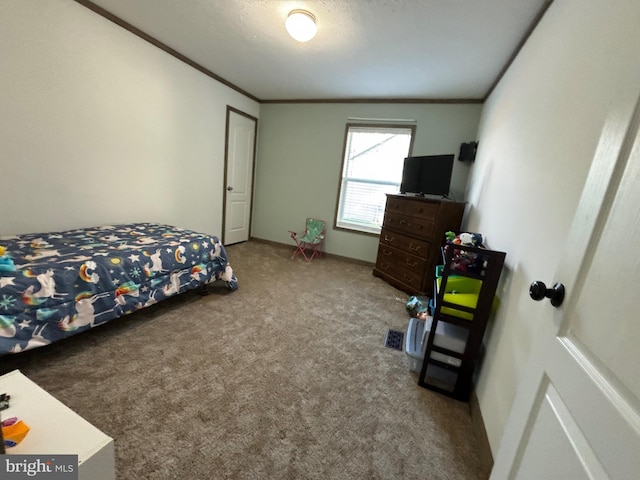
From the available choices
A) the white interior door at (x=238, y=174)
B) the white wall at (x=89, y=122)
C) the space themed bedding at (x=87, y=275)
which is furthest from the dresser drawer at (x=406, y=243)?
the white wall at (x=89, y=122)

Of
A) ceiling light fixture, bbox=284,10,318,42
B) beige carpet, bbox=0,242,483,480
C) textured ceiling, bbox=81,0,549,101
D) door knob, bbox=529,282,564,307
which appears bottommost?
beige carpet, bbox=0,242,483,480

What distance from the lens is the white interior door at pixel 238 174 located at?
413 cm

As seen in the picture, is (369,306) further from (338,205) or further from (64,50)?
(64,50)

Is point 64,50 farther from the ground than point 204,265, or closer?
farther from the ground

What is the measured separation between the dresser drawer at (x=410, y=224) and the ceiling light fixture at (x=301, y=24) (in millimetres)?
2102

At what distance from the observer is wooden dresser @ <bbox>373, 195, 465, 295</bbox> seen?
115 inches

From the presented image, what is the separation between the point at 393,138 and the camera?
391 cm

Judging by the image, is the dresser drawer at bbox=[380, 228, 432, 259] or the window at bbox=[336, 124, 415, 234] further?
the window at bbox=[336, 124, 415, 234]

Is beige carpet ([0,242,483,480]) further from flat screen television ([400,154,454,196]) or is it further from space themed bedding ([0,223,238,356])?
flat screen television ([400,154,454,196])

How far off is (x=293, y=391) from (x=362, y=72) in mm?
3200

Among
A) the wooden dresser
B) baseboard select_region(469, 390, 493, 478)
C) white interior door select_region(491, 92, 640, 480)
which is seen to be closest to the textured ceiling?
the wooden dresser

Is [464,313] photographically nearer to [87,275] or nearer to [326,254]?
[87,275]

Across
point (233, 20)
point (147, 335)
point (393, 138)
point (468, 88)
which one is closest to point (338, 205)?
point (393, 138)

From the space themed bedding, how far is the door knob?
2313mm
